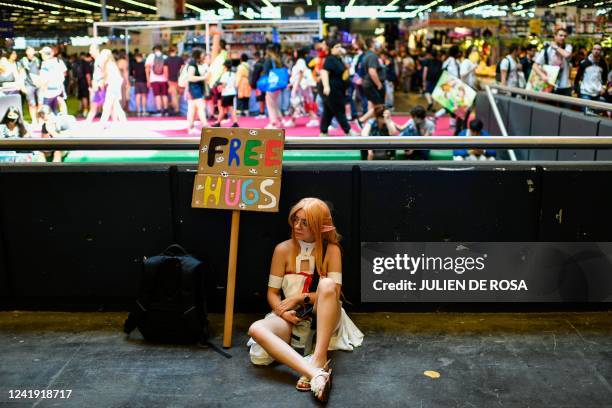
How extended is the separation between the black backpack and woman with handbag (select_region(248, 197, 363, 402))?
432 millimetres

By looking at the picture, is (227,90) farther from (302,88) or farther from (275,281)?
(275,281)

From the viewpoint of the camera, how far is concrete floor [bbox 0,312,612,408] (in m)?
3.91

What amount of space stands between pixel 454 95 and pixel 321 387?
27.0 ft

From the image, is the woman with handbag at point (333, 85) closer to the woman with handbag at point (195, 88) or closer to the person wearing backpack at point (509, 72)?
the woman with handbag at point (195, 88)

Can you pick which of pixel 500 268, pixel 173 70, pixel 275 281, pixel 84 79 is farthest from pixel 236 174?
pixel 84 79

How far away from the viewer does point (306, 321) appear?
457cm

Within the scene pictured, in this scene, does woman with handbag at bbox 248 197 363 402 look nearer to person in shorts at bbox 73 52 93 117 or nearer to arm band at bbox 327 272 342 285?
arm band at bbox 327 272 342 285

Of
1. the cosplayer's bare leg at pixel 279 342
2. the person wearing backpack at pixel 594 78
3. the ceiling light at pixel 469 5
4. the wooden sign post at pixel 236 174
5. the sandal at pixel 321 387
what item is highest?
the ceiling light at pixel 469 5

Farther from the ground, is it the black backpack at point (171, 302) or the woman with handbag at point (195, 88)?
the woman with handbag at point (195, 88)

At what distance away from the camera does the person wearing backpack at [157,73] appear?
18531 millimetres

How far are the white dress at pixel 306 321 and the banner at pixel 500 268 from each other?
56 cm

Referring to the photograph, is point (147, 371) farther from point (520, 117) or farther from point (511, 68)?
point (511, 68)

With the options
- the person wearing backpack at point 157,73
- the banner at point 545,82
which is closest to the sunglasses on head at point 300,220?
the banner at point 545,82

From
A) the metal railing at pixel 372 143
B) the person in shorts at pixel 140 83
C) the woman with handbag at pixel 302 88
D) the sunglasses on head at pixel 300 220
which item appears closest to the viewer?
the sunglasses on head at pixel 300 220
